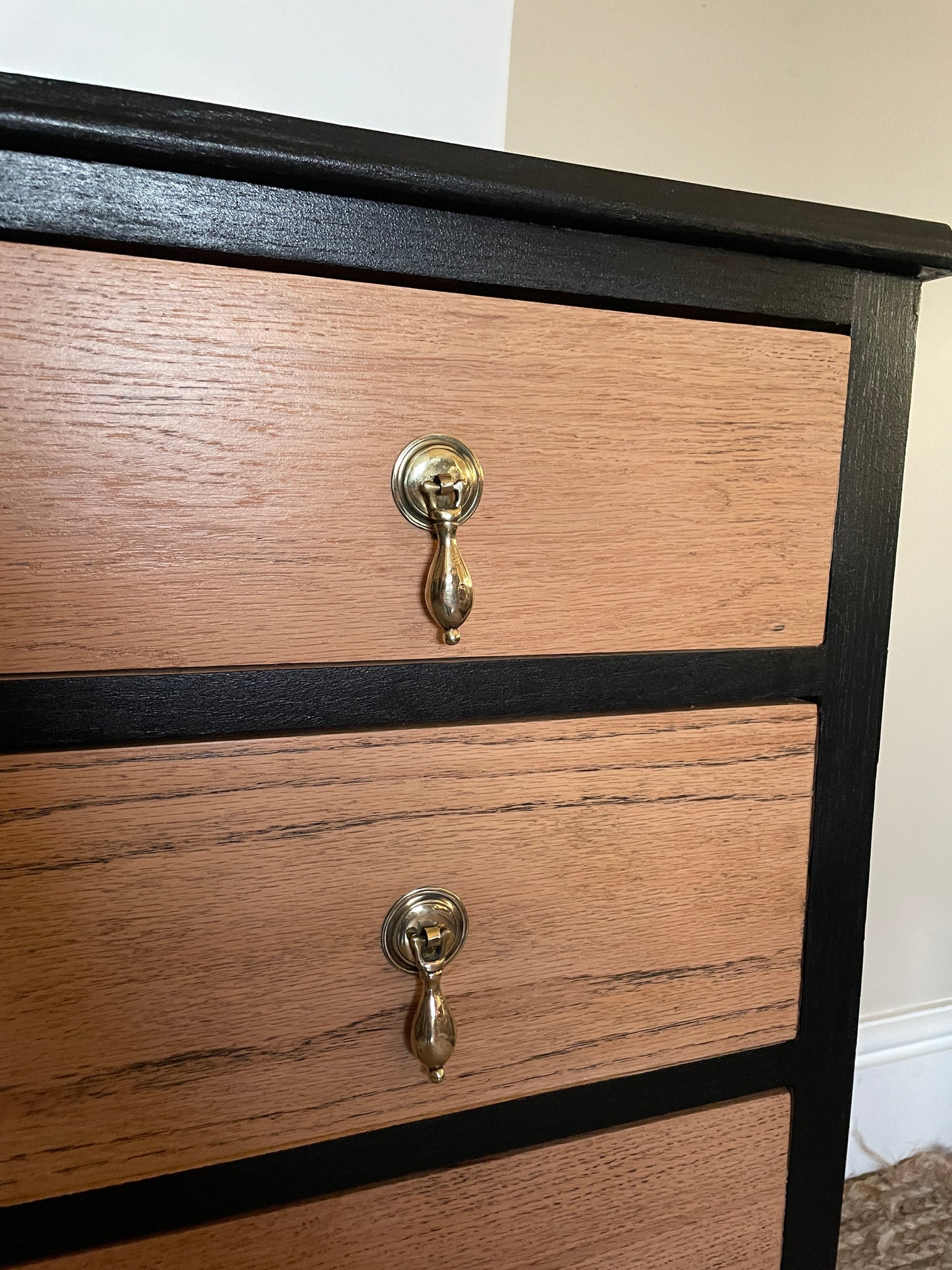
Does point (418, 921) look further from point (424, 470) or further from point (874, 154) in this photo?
point (874, 154)

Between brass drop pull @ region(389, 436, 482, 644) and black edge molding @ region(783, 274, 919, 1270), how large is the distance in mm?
200

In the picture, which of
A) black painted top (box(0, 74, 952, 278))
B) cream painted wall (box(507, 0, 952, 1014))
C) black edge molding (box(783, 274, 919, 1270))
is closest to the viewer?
black painted top (box(0, 74, 952, 278))

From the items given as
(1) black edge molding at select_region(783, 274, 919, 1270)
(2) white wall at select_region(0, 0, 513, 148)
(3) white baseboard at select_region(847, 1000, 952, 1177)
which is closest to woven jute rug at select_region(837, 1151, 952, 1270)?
(3) white baseboard at select_region(847, 1000, 952, 1177)

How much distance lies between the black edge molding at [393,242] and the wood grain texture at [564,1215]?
39cm

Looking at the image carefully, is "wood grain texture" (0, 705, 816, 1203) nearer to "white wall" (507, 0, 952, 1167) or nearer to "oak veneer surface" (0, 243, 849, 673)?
"oak veneer surface" (0, 243, 849, 673)

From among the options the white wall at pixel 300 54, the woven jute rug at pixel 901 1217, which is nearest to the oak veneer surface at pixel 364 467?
the white wall at pixel 300 54

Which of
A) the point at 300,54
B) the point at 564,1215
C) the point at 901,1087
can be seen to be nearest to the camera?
the point at 564,1215

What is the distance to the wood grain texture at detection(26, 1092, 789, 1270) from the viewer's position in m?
0.41

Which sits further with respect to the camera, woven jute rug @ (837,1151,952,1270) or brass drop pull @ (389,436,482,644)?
woven jute rug @ (837,1151,952,1270)

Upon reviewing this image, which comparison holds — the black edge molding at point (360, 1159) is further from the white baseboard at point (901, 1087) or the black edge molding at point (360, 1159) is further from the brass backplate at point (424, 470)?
the white baseboard at point (901, 1087)

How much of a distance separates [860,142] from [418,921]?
36.0 inches

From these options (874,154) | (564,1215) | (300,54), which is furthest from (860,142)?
(564,1215)

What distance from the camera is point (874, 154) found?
96 centimetres

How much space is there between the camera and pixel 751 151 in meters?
0.92
